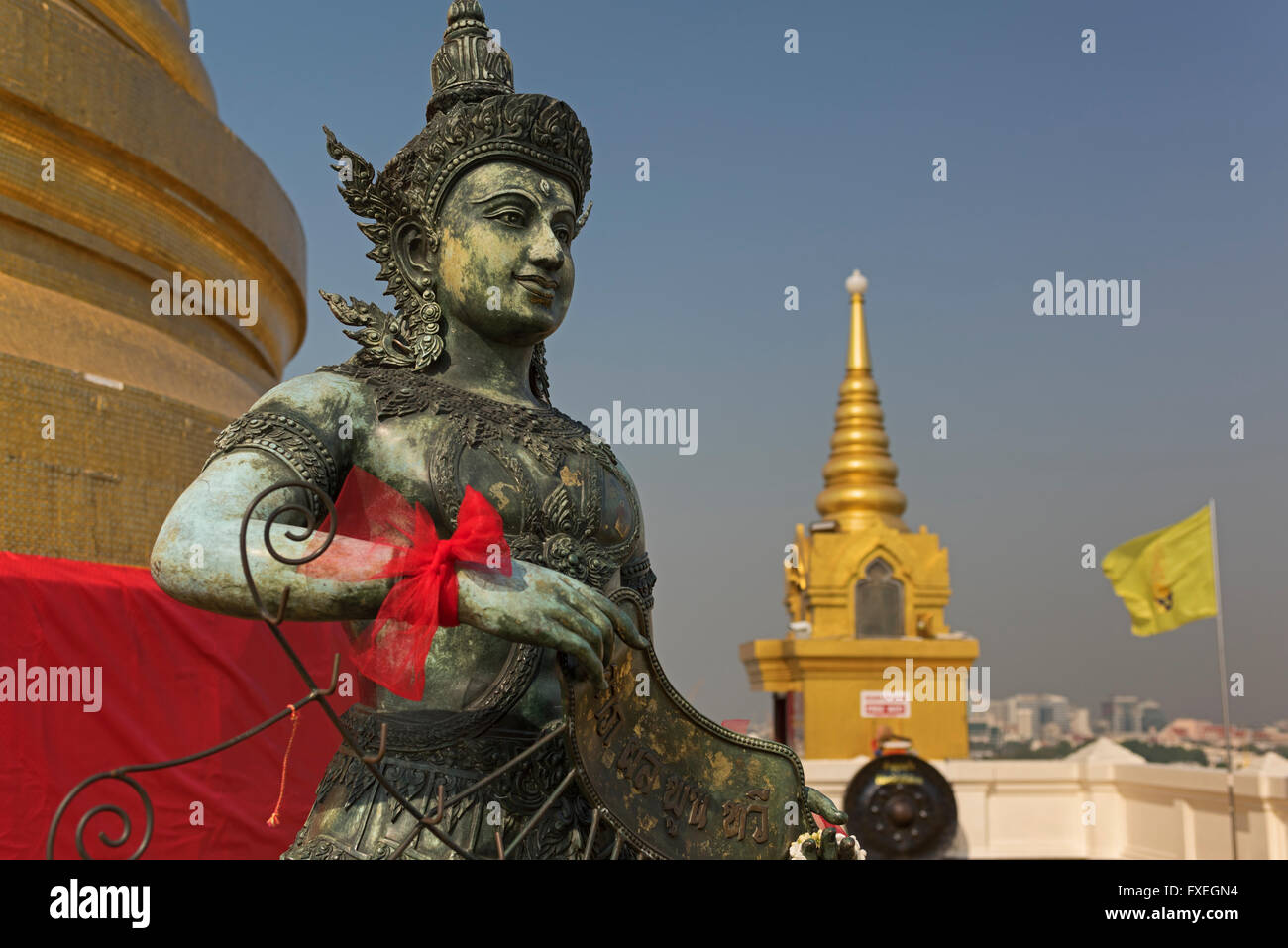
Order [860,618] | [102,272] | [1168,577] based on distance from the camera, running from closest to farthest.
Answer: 1. [102,272]
2. [1168,577]
3. [860,618]

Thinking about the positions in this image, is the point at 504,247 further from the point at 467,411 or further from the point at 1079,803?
the point at 1079,803

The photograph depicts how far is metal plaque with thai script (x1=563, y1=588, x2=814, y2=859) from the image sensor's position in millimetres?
2703

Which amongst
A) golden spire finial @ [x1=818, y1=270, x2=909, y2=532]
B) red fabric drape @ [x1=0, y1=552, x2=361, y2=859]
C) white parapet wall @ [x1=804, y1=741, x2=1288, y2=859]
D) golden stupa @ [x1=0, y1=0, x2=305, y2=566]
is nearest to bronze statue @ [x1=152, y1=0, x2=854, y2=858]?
red fabric drape @ [x1=0, y1=552, x2=361, y2=859]

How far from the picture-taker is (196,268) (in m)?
6.36

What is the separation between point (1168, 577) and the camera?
561 inches

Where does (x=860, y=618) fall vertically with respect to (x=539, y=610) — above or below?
above

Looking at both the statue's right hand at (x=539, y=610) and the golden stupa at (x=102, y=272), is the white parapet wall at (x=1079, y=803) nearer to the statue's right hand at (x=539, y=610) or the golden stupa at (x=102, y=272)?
the golden stupa at (x=102, y=272)

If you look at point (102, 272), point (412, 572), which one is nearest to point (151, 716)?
point (102, 272)

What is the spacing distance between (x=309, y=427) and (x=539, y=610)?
676 millimetres

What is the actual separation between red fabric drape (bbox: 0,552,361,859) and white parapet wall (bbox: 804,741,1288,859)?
9.13 meters

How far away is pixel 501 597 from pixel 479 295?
2.80 ft

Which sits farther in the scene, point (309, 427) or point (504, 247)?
point (504, 247)

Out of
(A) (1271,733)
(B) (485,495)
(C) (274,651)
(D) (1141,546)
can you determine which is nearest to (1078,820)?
(D) (1141,546)

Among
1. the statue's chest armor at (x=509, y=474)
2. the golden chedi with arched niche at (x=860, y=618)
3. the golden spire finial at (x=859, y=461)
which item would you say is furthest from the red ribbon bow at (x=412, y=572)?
the golden spire finial at (x=859, y=461)
